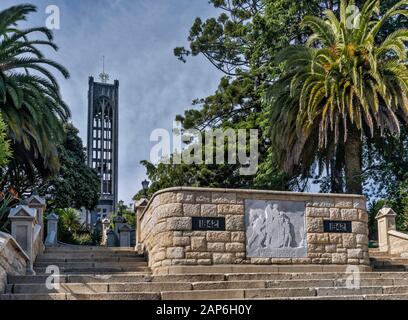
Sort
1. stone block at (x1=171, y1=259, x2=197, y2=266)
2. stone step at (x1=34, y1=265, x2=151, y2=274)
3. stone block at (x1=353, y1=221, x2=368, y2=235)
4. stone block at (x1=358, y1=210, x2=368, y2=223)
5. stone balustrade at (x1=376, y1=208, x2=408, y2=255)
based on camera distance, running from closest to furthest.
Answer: stone block at (x1=171, y1=259, x2=197, y2=266)
stone step at (x1=34, y1=265, x2=151, y2=274)
stone block at (x1=353, y1=221, x2=368, y2=235)
stone block at (x1=358, y1=210, x2=368, y2=223)
stone balustrade at (x1=376, y1=208, x2=408, y2=255)

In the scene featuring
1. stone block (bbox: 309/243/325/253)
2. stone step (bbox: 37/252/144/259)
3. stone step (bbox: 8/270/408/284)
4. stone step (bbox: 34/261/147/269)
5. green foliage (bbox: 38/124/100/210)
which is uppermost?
green foliage (bbox: 38/124/100/210)

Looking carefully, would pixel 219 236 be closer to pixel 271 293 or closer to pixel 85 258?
pixel 271 293

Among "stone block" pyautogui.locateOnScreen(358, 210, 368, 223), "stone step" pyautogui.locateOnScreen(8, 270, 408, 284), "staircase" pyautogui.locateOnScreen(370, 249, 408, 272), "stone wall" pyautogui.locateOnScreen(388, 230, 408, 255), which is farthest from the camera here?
"stone wall" pyautogui.locateOnScreen(388, 230, 408, 255)

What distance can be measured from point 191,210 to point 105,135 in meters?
70.5

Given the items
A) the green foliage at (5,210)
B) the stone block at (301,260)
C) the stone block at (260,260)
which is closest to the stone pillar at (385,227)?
the stone block at (301,260)

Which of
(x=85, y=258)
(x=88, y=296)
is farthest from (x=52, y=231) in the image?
(x=88, y=296)

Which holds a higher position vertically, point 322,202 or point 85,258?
point 322,202

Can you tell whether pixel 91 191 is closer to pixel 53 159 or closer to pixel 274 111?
pixel 53 159

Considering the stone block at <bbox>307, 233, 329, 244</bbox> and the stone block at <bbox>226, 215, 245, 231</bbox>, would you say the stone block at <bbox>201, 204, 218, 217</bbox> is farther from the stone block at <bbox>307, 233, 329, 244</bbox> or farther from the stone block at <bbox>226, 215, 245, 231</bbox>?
the stone block at <bbox>307, 233, 329, 244</bbox>

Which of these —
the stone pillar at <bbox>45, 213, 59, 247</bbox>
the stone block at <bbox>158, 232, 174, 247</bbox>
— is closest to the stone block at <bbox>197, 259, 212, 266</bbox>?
the stone block at <bbox>158, 232, 174, 247</bbox>

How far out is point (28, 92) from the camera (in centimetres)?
Result: 2059

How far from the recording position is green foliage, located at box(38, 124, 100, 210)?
35.1 meters
